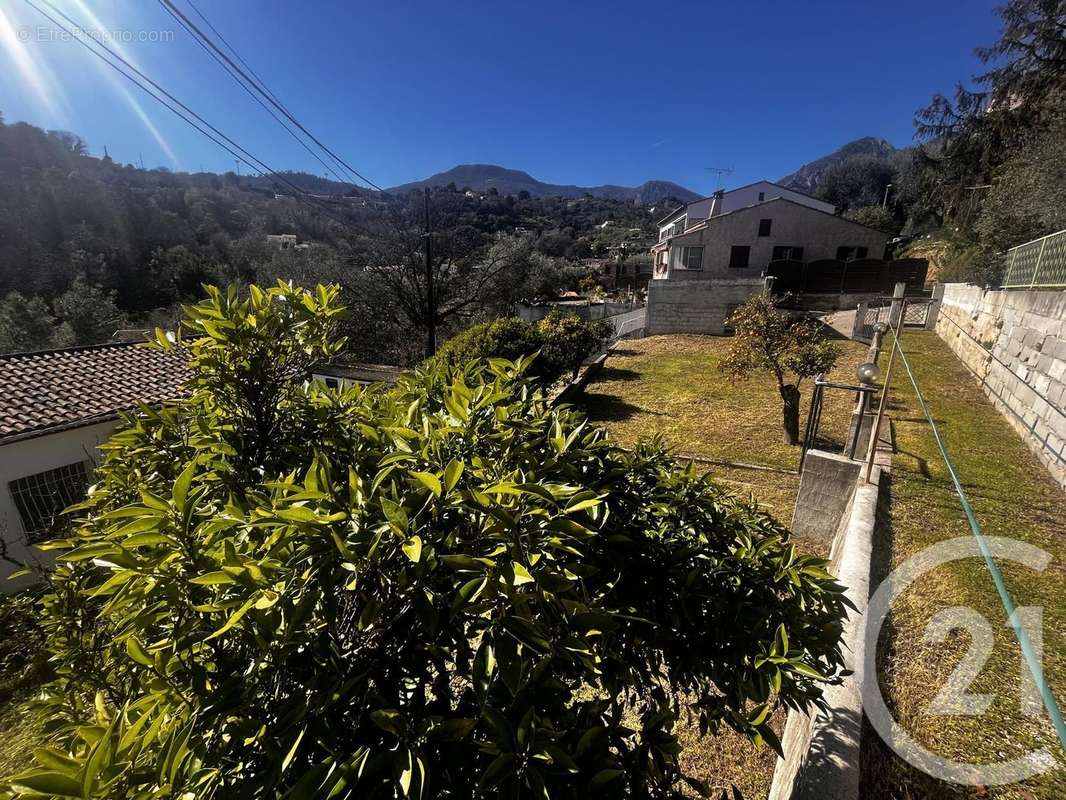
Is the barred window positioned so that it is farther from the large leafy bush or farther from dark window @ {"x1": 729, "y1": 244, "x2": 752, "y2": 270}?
dark window @ {"x1": 729, "y1": 244, "x2": 752, "y2": 270}

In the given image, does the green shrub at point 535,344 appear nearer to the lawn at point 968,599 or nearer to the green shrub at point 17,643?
the lawn at point 968,599

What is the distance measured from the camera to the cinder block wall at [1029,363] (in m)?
5.16

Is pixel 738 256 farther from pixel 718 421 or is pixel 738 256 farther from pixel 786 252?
pixel 718 421

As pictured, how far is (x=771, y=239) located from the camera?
81.8 ft

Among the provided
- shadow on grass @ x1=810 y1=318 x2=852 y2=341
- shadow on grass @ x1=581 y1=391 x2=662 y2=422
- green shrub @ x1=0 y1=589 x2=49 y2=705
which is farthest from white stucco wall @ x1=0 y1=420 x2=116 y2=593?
shadow on grass @ x1=810 y1=318 x2=852 y2=341

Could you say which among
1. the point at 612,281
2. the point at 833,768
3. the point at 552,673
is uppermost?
the point at 612,281

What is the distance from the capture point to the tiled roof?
8492mm

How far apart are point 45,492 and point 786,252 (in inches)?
1228

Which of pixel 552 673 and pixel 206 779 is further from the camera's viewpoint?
pixel 552 673

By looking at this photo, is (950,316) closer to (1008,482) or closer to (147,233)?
(1008,482)

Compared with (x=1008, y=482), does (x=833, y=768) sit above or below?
below

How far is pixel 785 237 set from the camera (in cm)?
2486

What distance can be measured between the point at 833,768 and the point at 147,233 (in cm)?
5558

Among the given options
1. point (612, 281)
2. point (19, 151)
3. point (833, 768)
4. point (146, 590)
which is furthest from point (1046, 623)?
point (19, 151)
